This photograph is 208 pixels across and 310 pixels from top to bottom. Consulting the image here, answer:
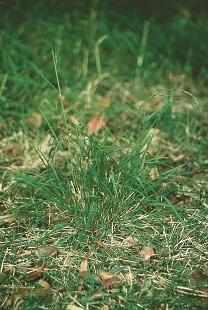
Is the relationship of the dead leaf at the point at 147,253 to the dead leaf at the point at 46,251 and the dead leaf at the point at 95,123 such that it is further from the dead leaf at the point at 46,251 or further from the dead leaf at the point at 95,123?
the dead leaf at the point at 95,123

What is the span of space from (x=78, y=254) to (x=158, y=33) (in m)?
2.36

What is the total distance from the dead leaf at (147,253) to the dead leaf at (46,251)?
0.39 m

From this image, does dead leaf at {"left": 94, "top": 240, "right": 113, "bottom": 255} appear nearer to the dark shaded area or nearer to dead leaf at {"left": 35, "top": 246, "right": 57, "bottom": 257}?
dead leaf at {"left": 35, "top": 246, "right": 57, "bottom": 257}

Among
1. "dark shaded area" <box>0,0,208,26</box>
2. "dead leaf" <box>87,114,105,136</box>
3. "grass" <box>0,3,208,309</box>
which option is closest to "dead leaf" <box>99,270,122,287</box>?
"grass" <box>0,3,208,309</box>

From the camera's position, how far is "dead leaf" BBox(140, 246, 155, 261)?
1888 millimetres

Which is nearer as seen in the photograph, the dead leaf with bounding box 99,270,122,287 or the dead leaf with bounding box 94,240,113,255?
the dead leaf with bounding box 99,270,122,287

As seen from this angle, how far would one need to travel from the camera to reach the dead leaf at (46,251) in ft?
6.26

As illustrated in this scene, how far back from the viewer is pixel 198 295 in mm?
1703

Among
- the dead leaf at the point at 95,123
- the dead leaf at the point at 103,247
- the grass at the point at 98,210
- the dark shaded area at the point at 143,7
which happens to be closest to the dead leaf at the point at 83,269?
the grass at the point at 98,210

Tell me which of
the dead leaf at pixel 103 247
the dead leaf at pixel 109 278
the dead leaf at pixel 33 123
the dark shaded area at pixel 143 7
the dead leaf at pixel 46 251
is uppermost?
the dark shaded area at pixel 143 7

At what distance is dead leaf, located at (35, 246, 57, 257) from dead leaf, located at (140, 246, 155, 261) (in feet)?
1.27

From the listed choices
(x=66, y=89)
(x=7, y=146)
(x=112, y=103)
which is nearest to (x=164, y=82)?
(x=112, y=103)

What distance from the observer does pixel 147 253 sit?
1.91 metres

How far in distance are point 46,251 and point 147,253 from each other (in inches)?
17.7
